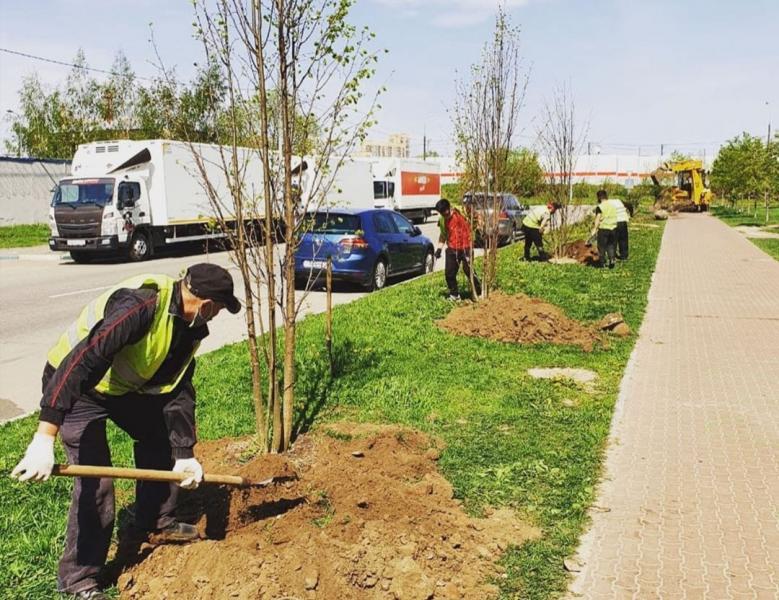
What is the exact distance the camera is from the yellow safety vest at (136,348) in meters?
3.21

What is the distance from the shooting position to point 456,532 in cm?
404

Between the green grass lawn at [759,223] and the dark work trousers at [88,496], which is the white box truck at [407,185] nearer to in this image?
the green grass lawn at [759,223]

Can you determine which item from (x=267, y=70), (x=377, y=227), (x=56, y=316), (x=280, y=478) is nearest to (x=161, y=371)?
(x=280, y=478)

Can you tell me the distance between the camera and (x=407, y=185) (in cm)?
3466

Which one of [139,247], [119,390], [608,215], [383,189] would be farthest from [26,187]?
[119,390]

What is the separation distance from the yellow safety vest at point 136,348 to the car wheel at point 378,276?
10.7 meters

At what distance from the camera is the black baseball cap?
10.8 ft

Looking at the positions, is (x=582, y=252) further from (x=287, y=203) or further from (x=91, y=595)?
(x=91, y=595)

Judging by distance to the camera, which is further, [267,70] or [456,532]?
[267,70]

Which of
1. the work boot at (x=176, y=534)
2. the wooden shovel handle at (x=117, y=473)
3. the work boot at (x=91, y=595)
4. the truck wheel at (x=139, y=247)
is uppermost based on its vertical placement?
the truck wheel at (x=139, y=247)

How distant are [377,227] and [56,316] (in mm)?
6107

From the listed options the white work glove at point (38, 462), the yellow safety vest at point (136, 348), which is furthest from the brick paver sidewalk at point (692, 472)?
the white work glove at point (38, 462)

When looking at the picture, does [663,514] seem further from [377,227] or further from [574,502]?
[377,227]

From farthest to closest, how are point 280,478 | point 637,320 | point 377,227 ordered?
point 377,227 < point 637,320 < point 280,478
